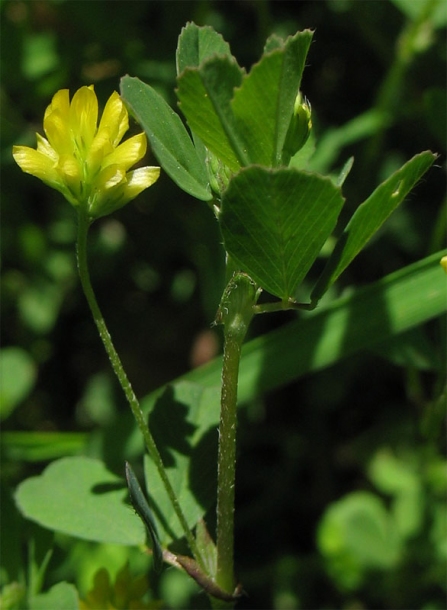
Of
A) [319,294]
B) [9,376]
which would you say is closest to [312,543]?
[9,376]

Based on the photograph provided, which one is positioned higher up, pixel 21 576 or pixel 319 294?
pixel 319 294

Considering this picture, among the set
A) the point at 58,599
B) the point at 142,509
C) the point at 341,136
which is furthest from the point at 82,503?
the point at 341,136

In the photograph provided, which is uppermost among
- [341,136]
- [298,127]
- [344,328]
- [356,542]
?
[298,127]

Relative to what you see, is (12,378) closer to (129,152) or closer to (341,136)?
(341,136)

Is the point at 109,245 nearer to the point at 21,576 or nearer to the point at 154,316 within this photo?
the point at 154,316

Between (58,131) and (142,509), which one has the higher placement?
(58,131)

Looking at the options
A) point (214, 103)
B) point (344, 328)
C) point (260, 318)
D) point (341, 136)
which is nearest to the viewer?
point (214, 103)
